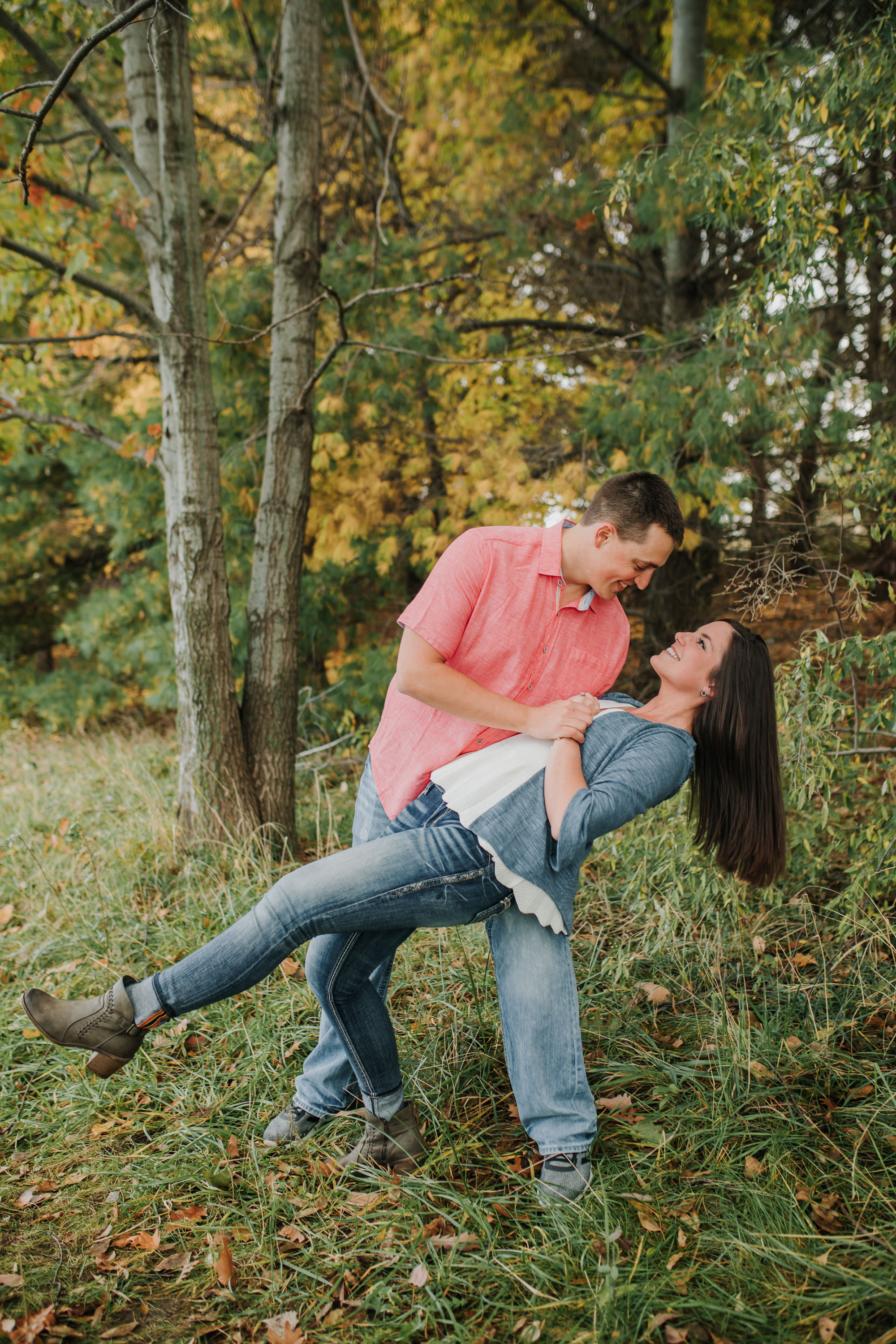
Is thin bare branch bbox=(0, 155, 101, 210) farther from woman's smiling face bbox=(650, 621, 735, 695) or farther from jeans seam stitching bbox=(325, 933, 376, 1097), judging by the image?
jeans seam stitching bbox=(325, 933, 376, 1097)

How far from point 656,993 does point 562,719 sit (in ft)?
4.87

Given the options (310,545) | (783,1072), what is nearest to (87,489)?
(310,545)

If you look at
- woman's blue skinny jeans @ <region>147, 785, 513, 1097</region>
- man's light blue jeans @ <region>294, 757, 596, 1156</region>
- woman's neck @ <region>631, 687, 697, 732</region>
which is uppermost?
woman's neck @ <region>631, 687, 697, 732</region>

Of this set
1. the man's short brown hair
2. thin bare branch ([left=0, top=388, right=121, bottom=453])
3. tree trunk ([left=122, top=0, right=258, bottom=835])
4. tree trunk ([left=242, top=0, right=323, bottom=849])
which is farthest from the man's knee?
thin bare branch ([left=0, top=388, right=121, bottom=453])

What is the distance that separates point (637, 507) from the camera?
2.17 metres

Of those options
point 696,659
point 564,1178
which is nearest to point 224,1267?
point 564,1178

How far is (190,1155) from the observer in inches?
92.4

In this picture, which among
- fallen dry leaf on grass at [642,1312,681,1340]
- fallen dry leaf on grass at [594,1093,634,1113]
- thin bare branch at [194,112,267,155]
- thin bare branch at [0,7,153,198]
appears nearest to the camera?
fallen dry leaf on grass at [642,1312,681,1340]

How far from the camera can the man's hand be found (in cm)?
207

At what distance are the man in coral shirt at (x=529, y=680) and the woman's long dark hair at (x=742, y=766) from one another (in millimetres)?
312

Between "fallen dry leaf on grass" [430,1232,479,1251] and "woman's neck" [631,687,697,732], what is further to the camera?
"woman's neck" [631,687,697,732]

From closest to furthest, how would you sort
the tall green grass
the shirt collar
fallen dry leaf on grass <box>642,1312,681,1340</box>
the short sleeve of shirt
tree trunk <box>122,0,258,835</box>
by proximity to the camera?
fallen dry leaf on grass <box>642,1312,681,1340</box> → the tall green grass → the short sleeve of shirt → the shirt collar → tree trunk <box>122,0,258,835</box>

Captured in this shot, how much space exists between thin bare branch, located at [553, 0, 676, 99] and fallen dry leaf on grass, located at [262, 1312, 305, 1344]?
23.6ft

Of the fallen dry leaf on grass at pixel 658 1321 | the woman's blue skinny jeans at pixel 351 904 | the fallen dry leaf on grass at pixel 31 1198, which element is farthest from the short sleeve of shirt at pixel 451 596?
the fallen dry leaf on grass at pixel 31 1198
